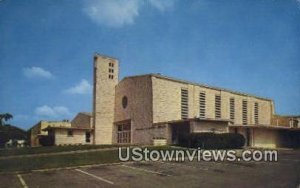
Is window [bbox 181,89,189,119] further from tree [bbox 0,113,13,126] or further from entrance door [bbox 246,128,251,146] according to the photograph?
tree [bbox 0,113,13,126]

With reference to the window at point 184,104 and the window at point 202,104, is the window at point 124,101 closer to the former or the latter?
the window at point 184,104

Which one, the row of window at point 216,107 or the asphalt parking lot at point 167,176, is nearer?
the asphalt parking lot at point 167,176

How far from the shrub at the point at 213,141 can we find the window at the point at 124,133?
7648 millimetres

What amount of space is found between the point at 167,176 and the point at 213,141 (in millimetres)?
9813

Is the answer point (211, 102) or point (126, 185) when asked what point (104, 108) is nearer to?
point (211, 102)

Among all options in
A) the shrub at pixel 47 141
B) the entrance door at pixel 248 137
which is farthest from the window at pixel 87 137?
the entrance door at pixel 248 137

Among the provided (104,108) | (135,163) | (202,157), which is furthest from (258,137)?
(135,163)

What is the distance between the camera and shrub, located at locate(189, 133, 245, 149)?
1966 centimetres

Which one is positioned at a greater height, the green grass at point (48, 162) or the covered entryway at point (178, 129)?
the covered entryway at point (178, 129)

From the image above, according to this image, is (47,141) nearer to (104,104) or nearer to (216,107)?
(104,104)

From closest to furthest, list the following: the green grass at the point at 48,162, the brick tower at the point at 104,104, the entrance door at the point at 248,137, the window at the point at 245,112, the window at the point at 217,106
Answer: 1. the green grass at the point at 48,162
2. the entrance door at the point at 248,137
3. the brick tower at the point at 104,104
4. the window at the point at 217,106
5. the window at the point at 245,112

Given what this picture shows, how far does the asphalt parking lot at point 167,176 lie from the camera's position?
30.8 ft

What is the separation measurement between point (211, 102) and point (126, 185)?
2257 centimetres

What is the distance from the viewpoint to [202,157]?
1477 cm
